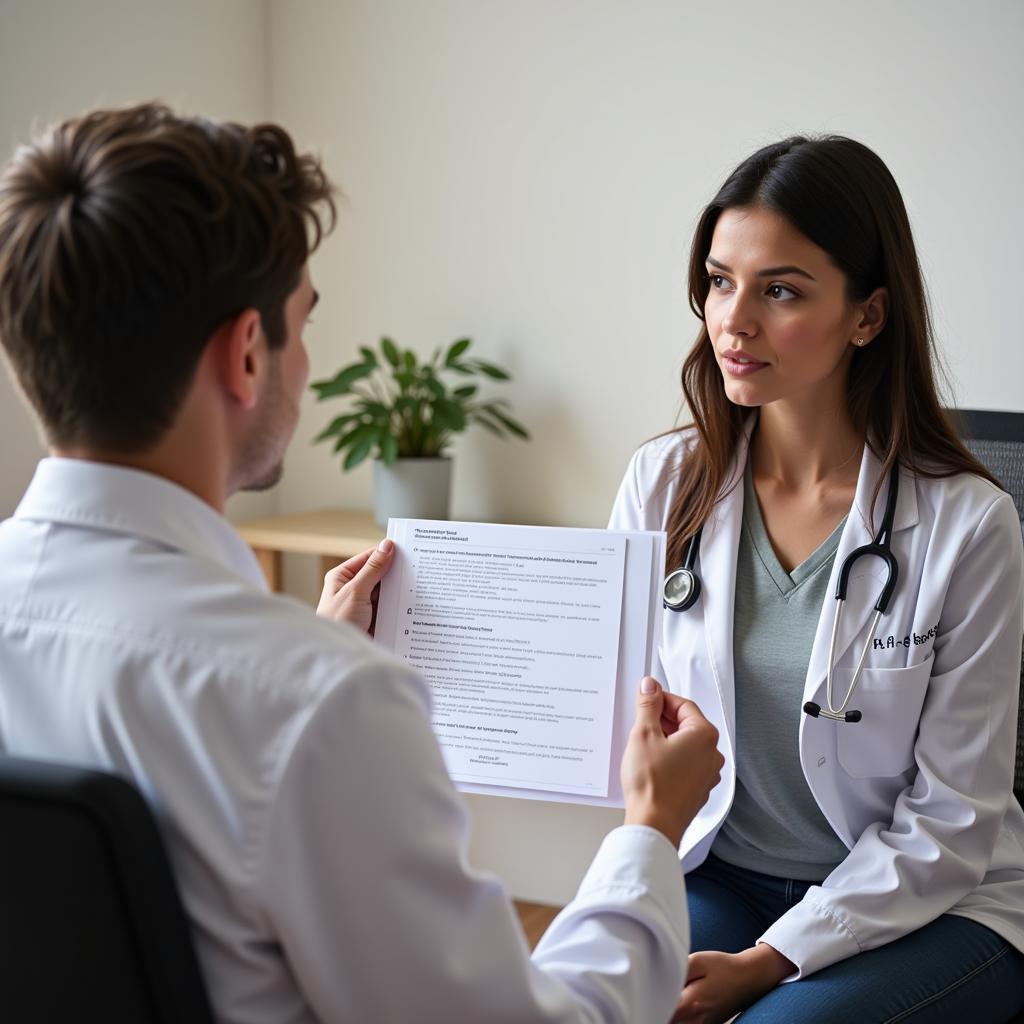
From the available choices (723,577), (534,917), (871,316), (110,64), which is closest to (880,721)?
(723,577)

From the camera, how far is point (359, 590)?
133cm

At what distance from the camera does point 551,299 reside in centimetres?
260

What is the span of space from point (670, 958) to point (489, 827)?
1993mm

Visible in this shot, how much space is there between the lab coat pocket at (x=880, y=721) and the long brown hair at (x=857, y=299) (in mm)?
233

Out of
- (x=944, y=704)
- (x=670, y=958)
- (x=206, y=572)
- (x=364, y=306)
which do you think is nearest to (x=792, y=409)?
(x=944, y=704)

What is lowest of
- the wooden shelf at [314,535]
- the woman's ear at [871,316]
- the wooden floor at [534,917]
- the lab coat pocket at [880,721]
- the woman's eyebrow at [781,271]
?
the wooden floor at [534,917]

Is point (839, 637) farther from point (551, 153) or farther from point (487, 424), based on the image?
point (551, 153)

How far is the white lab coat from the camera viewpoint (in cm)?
133

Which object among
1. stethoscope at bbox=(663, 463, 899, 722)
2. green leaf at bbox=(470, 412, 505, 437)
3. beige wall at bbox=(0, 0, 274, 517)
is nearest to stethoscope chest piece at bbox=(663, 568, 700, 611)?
stethoscope at bbox=(663, 463, 899, 722)

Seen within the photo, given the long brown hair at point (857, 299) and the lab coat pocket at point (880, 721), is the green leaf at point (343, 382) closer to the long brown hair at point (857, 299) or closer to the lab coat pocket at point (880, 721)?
the long brown hair at point (857, 299)

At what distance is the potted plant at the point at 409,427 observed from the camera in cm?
247

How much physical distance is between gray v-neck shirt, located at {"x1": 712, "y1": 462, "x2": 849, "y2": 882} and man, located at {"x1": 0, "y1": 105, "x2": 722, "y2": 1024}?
0.69 m

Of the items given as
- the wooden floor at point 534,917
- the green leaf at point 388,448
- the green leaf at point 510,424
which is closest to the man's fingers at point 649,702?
the green leaf at point 388,448

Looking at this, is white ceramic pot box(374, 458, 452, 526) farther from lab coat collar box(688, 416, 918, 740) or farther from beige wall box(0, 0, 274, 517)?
lab coat collar box(688, 416, 918, 740)
